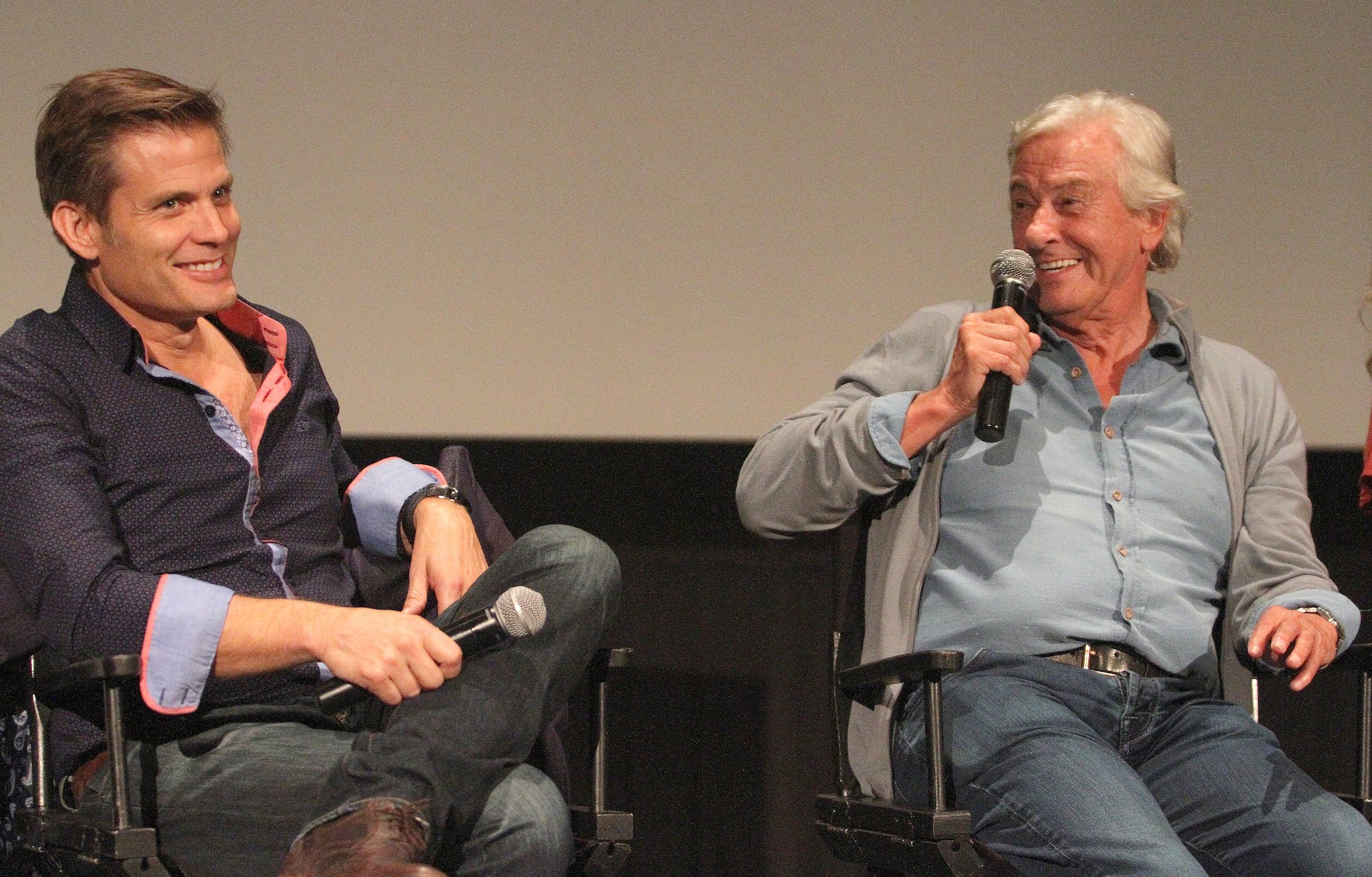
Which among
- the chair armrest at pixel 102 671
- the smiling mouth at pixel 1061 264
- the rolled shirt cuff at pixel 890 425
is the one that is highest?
the smiling mouth at pixel 1061 264

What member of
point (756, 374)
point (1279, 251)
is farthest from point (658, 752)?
point (1279, 251)

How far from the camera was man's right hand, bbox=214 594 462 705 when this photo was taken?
4.71 ft

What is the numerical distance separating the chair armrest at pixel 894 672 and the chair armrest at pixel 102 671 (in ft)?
2.72

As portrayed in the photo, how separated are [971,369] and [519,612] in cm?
68

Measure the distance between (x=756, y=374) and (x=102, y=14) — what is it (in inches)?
52.0

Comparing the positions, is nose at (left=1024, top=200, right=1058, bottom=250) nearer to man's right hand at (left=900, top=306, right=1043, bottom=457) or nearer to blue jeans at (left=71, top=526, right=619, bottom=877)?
man's right hand at (left=900, top=306, right=1043, bottom=457)

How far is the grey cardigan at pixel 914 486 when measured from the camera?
6.18 feet

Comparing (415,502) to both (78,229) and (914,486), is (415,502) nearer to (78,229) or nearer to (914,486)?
(78,229)

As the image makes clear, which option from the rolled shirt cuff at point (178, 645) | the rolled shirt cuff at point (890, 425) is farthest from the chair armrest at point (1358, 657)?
the rolled shirt cuff at point (178, 645)

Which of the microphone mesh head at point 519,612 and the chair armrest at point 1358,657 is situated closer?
the microphone mesh head at point 519,612

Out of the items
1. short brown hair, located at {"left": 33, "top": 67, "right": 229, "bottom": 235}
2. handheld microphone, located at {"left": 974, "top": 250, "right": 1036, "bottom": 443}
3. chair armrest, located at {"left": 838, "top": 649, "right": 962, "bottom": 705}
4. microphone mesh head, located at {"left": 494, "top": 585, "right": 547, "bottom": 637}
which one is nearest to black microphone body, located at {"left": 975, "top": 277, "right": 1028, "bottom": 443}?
handheld microphone, located at {"left": 974, "top": 250, "right": 1036, "bottom": 443}

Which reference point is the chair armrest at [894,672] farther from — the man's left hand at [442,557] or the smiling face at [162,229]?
the smiling face at [162,229]

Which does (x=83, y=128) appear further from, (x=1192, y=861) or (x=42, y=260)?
A: (x=1192, y=861)

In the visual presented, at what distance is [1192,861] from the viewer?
1613mm
